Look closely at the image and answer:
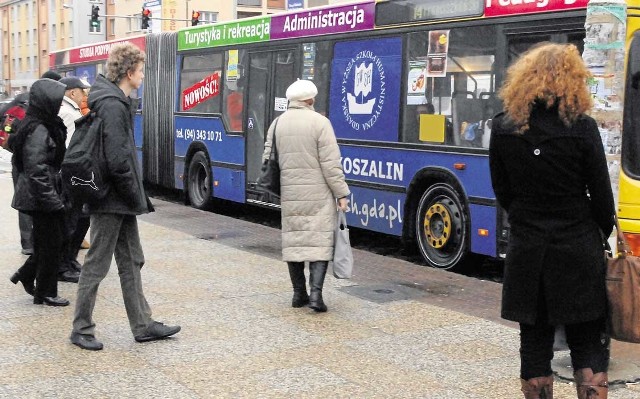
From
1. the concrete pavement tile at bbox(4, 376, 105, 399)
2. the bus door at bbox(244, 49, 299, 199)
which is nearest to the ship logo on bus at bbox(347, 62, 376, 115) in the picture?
the bus door at bbox(244, 49, 299, 199)

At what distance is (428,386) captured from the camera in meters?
5.46

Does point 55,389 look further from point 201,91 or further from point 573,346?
point 201,91

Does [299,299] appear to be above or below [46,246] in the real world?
below

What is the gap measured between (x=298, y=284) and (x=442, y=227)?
2.76 meters

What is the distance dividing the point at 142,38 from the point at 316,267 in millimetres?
11535

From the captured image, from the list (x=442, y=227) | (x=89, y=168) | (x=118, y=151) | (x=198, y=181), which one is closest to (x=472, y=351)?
(x=118, y=151)

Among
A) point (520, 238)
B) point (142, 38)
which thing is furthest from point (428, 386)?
point (142, 38)

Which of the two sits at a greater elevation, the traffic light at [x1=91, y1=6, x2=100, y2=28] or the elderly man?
the traffic light at [x1=91, y1=6, x2=100, y2=28]

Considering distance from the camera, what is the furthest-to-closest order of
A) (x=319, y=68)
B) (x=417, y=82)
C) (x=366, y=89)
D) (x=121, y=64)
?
(x=319, y=68) < (x=366, y=89) < (x=417, y=82) < (x=121, y=64)

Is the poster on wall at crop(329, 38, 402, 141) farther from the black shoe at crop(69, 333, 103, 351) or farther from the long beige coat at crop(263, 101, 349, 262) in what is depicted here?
the black shoe at crop(69, 333, 103, 351)

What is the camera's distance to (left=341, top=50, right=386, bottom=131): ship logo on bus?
10.7 meters

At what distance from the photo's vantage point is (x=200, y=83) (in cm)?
1530

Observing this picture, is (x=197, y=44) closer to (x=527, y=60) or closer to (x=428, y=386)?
(x=428, y=386)

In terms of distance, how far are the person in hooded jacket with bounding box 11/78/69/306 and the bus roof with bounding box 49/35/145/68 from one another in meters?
11.0
